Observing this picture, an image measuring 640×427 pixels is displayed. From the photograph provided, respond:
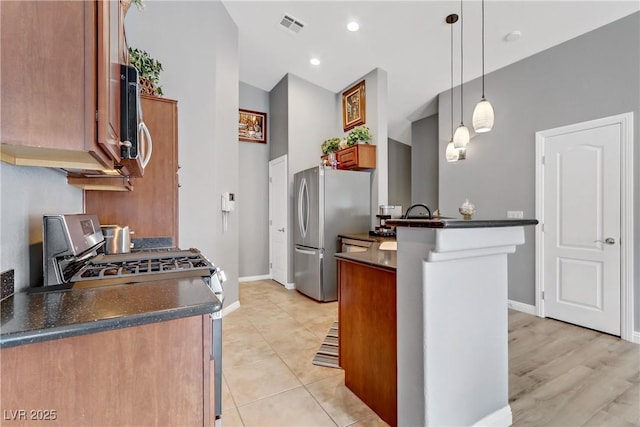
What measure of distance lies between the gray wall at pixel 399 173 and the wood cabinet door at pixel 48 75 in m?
6.15

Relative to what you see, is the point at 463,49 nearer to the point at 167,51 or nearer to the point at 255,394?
the point at 167,51

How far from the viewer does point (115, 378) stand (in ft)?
2.40

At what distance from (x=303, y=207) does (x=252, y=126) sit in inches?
78.6

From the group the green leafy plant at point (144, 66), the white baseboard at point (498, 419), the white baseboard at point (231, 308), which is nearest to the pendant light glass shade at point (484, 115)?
the white baseboard at point (498, 419)

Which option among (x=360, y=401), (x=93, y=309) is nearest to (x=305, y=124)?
(x=360, y=401)

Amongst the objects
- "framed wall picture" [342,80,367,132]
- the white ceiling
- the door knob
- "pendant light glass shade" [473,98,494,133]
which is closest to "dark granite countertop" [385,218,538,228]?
"pendant light glass shade" [473,98,494,133]

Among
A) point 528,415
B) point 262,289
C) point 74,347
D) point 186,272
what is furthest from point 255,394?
point 262,289

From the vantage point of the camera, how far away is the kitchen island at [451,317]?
51.6 inches

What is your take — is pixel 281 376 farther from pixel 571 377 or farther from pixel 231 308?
pixel 571 377

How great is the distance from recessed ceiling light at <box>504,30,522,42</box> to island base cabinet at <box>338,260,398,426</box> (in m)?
3.21

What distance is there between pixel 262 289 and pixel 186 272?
11.7 ft

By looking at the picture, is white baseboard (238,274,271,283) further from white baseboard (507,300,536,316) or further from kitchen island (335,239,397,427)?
white baseboard (507,300,536,316)

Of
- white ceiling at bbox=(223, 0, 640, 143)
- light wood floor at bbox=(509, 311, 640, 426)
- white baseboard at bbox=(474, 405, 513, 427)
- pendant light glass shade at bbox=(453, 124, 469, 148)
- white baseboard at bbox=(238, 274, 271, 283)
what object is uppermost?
white ceiling at bbox=(223, 0, 640, 143)

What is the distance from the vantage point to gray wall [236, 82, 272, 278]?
5191 mm
